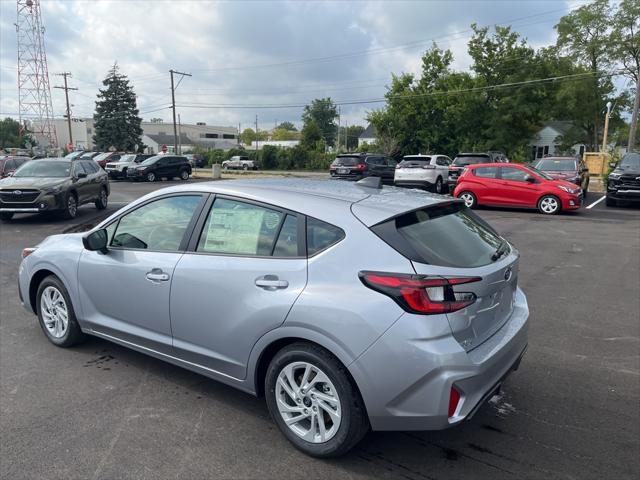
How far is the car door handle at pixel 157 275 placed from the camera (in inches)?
137

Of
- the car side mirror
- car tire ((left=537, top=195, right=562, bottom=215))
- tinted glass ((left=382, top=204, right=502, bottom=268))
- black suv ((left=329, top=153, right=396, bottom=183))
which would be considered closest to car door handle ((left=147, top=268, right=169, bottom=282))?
the car side mirror

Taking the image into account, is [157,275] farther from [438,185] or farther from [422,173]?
[438,185]

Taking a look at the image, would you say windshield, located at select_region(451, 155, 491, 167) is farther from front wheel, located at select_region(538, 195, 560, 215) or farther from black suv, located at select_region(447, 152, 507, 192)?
front wheel, located at select_region(538, 195, 560, 215)

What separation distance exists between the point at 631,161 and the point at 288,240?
719 inches

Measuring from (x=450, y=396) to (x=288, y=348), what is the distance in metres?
0.95

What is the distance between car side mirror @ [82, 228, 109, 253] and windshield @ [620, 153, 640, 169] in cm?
1806

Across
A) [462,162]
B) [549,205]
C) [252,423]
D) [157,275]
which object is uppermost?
[462,162]

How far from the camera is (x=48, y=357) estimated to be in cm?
435

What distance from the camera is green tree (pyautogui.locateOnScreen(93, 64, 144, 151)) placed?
201 feet

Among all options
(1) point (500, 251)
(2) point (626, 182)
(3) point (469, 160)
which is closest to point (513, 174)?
(2) point (626, 182)

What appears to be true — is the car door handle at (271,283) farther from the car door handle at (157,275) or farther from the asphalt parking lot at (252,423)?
the asphalt parking lot at (252,423)

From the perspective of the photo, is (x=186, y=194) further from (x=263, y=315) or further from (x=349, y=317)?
(x=349, y=317)

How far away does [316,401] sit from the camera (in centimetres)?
288

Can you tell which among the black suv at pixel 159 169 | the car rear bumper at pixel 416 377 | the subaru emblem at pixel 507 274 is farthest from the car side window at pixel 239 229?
the black suv at pixel 159 169
